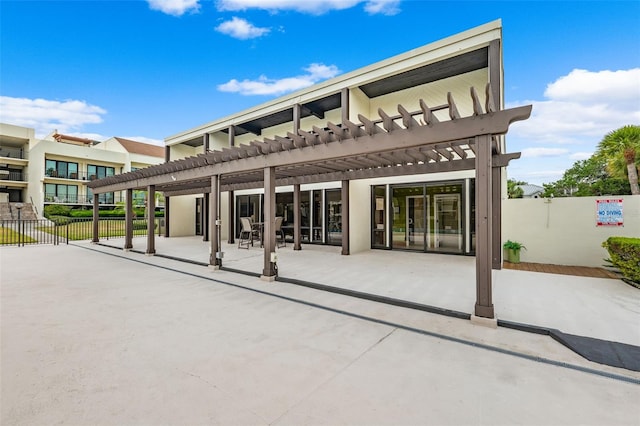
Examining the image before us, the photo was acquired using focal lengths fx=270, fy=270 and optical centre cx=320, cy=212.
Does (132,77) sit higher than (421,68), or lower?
higher

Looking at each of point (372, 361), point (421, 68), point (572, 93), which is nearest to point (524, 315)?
point (372, 361)

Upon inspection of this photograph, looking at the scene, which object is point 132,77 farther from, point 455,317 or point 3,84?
point 455,317

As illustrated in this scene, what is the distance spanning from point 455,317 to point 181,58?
14969 millimetres

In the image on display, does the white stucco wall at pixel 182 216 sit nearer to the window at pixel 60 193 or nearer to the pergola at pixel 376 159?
the pergola at pixel 376 159

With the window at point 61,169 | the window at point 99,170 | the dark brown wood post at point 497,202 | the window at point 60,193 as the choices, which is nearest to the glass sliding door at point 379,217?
the dark brown wood post at point 497,202

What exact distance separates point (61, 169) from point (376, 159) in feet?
102

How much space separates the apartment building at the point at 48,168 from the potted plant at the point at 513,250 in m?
28.4

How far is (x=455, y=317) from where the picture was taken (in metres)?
3.53

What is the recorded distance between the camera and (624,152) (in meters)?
10.3

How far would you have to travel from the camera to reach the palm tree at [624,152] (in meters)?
10.2

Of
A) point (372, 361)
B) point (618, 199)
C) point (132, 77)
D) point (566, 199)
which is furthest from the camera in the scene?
point (132, 77)

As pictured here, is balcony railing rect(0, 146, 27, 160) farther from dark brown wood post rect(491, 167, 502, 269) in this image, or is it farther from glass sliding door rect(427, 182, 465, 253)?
dark brown wood post rect(491, 167, 502, 269)

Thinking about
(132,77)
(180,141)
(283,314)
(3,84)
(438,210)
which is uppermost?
(3,84)

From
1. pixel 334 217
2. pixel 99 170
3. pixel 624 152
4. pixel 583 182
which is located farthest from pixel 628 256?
pixel 99 170
